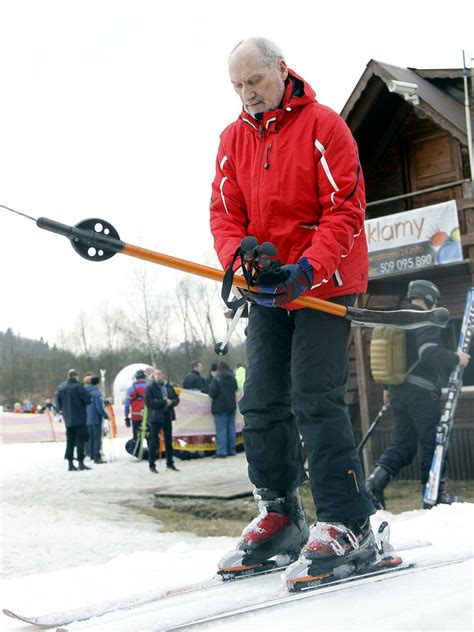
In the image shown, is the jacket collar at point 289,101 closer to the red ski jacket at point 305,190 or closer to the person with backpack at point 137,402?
the red ski jacket at point 305,190

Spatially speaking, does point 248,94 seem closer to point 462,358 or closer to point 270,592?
point 270,592

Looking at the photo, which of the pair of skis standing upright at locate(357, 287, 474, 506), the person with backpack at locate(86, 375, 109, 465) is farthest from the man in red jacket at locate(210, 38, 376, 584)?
the person with backpack at locate(86, 375, 109, 465)

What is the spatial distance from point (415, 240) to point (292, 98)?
1021cm

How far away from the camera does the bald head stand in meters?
2.89

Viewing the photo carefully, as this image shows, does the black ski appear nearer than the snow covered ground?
No

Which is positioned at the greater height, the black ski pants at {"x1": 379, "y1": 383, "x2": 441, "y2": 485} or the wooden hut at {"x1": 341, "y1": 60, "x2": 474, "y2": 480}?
the wooden hut at {"x1": 341, "y1": 60, "x2": 474, "y2": 480}

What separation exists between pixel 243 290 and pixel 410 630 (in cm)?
132

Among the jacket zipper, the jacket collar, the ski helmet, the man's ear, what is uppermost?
the man's ear

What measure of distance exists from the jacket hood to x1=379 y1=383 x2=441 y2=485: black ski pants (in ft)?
16.2

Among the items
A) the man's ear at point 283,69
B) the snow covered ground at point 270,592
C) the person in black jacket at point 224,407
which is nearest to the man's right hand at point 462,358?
the snow covered ground at point 270,592

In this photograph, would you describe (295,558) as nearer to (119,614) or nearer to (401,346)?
(119,614)

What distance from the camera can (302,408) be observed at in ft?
9.36

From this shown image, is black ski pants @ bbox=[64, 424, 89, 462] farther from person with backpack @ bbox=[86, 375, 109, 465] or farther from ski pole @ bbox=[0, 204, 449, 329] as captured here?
ski pole @ bbox=[0, 204, 449, 329]

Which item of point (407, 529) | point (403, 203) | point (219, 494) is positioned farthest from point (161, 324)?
point (407, 529)
